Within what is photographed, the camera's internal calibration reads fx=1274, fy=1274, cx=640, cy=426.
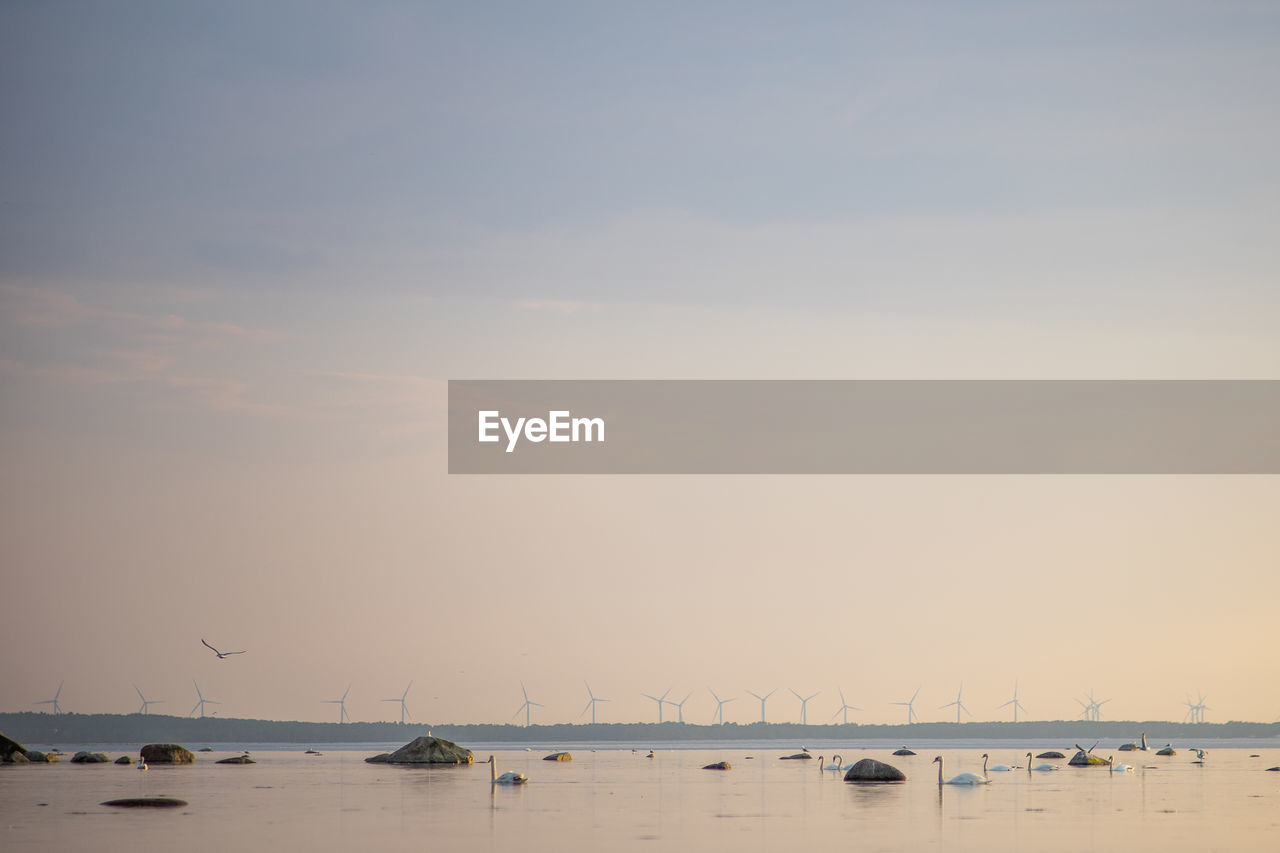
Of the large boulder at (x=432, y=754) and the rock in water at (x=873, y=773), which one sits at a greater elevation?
the rock in water at (x=873, y=773)

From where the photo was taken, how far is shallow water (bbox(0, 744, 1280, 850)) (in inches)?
1902

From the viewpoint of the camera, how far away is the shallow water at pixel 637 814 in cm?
4831

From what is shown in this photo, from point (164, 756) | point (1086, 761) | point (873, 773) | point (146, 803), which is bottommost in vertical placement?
point (164, 756)

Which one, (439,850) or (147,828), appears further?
(147,828)

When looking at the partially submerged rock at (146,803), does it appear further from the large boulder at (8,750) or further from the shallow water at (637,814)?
the large boulder at (8,750)

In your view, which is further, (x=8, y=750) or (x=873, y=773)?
(x=8, y=750)

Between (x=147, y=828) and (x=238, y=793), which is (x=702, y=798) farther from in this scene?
(x=147, y=828)

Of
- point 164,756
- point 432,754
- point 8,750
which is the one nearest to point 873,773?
point 432,754

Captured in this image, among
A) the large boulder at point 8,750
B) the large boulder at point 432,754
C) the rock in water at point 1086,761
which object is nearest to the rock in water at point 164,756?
the large boulder at point 8,750

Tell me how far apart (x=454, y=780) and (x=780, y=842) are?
180 ft

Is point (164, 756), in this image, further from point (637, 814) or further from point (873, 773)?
point (637, 814)

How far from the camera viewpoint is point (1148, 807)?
67.7 meters

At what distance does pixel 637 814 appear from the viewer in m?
63.2

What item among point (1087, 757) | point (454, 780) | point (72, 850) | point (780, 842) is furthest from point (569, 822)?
point (1087, 757)
